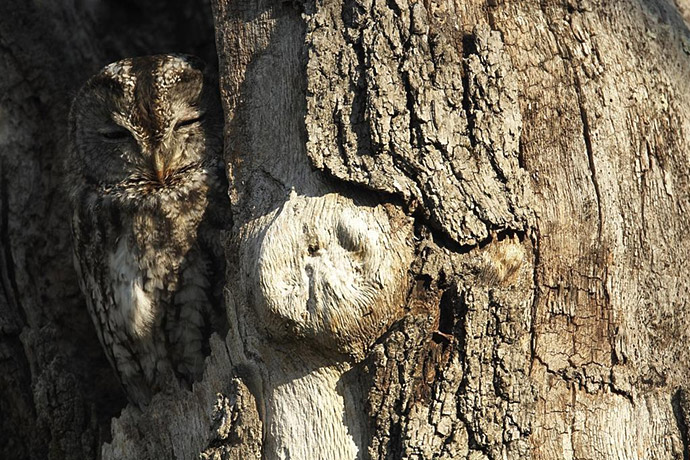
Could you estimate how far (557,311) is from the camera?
6.69ft

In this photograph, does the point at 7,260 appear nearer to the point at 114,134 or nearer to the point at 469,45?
the point at 114,134

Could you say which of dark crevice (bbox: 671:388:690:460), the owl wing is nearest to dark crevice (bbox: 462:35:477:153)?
dark crevice (bbox: 671:388:690:460)

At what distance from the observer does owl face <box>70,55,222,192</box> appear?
9.77 feet

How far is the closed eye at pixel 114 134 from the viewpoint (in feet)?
10.2

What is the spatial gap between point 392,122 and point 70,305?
1.87 meters

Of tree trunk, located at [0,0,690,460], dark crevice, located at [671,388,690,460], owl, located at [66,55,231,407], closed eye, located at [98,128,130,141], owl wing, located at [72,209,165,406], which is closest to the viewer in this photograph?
tree trunk, located at [0,0,690,460]

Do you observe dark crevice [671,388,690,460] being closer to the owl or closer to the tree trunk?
the tree trunk

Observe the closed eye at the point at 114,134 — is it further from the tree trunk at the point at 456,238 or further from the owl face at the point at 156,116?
the tree trunk at the point at 456,238

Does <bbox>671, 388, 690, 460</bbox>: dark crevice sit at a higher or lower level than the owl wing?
lower

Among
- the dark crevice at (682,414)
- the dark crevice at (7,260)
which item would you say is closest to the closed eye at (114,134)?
the dark crevice at (7,260)

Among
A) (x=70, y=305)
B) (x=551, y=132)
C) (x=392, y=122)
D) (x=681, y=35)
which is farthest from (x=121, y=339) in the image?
(x=681, y=35)

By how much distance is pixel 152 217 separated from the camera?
2873 mm

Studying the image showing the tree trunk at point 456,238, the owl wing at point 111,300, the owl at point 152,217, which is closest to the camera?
the tree trunk at point 456,238

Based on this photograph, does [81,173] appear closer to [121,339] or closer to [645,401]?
[121,339]
